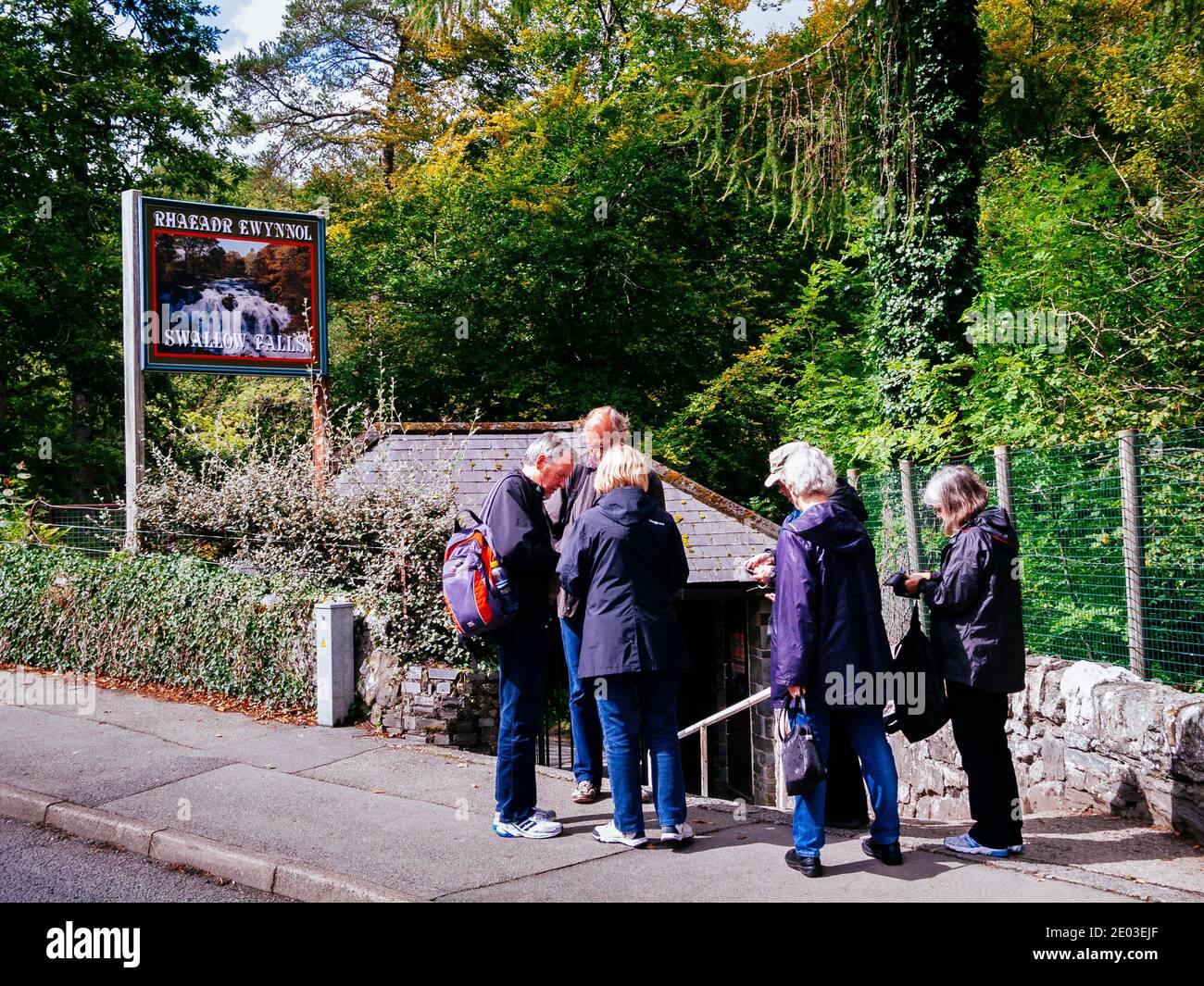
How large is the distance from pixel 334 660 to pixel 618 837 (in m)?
3.65

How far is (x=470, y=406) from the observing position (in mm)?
21797

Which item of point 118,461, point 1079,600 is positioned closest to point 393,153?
point 118,461

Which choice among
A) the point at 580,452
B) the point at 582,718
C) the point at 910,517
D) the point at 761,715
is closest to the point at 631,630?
the point at 582,718

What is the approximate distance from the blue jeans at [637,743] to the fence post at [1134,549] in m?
3.09

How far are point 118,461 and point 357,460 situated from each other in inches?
575

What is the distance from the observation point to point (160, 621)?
9.64 metres

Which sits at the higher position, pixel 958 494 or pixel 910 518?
pixel 958 494

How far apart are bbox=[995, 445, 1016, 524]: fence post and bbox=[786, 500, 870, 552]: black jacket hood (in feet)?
10.7

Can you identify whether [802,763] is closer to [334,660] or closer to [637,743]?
[637,743]

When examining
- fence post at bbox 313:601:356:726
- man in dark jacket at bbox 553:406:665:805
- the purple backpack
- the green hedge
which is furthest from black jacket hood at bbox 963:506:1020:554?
the green hedge

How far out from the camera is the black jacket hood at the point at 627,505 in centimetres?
504

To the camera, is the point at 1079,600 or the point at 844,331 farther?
the point at 844,331
